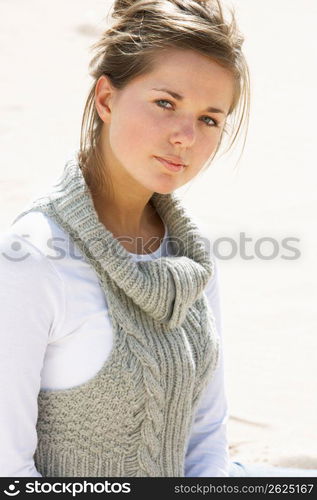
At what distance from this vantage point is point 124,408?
68.1 inches

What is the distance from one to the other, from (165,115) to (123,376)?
0.52 meters

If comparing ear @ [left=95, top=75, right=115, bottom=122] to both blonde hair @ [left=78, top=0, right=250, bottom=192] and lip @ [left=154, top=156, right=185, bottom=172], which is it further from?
lip @ [left=154, top=156, right=185, bottom=172]

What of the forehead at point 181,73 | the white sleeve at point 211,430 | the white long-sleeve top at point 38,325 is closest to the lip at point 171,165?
the forehead at point 181,73

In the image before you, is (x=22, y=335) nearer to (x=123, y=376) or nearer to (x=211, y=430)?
(x=123, y=376)

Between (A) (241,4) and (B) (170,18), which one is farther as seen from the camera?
(A) (241,4)

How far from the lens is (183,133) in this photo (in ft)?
5.79

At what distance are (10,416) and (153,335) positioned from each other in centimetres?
34

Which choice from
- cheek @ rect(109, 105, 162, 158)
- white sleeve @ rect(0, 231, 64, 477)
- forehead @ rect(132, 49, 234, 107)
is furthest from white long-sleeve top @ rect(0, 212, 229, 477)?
forehead @ rect(132, 49, 234, 107)

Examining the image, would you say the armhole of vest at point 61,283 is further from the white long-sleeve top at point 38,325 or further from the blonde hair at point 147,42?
the blonde hair at point 147,42

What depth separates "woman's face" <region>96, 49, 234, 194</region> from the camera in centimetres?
175

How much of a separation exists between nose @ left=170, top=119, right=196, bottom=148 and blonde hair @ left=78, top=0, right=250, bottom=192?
0.13 meters

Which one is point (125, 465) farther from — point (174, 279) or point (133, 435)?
point (174, 279)

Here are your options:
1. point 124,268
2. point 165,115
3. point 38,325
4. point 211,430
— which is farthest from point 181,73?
point 211,430
